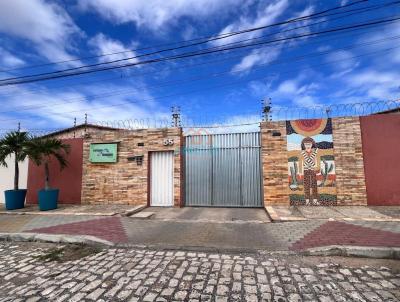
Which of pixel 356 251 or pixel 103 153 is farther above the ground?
pixel 103 153

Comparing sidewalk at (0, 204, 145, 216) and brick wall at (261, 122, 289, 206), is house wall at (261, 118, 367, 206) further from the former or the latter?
sidewalk at (0, 204, 145, 216)

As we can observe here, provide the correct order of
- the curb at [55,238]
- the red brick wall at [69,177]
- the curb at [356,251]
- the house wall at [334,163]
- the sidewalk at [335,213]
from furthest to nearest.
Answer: the red brick wall at [69,177] < the house wall at [334,163] < the sidewalk at [335,213] < the curb at [55,238] < the curb at [356,251]

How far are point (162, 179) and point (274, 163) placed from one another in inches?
173

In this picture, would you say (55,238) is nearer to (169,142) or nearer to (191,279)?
(191,279)

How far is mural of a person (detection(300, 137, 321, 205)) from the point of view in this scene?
923 cm

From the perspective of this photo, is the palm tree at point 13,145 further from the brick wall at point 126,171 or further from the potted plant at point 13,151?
the brick wall at point 126,171

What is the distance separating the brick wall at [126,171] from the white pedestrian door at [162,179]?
25 centimetres

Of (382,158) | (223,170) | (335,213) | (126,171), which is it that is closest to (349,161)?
(382,158)

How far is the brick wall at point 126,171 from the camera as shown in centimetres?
1062

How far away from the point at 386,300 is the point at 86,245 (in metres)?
5.21

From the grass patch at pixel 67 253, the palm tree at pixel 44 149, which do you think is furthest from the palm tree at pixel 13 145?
the grass patch at pixel 67 253

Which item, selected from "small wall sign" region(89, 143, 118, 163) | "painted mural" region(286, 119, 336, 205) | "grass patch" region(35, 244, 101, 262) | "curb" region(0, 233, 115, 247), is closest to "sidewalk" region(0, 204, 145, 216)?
"small wall sign" region(89, 143, 118, 163)

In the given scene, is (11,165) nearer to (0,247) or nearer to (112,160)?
(112,160)

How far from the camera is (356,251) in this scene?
4621 millimetres
